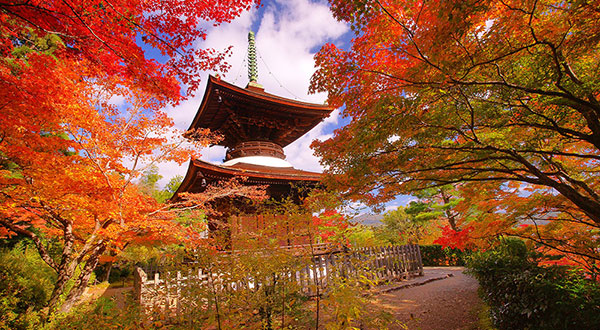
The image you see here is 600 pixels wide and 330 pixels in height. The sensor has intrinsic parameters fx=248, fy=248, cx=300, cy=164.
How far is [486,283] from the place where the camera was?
471 centimetres

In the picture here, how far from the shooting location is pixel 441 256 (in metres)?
13.8

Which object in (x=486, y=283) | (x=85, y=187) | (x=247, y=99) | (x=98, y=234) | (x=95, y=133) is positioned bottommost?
(x=486, y=283)

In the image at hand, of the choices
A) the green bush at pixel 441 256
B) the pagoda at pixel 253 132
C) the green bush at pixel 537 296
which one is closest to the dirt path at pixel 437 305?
the green bush at pixel 537 296

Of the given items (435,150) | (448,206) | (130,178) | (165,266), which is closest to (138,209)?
(130,178)

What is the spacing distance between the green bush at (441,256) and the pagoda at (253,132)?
9.01 meters

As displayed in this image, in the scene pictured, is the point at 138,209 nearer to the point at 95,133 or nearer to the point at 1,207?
the point at 95,133

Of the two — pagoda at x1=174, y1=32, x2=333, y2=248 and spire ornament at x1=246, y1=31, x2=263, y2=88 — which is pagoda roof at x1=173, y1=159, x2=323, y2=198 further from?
spire ornament at x1=246, y1=31, x2=263, y2=88

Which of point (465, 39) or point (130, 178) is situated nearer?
point (465, 39)

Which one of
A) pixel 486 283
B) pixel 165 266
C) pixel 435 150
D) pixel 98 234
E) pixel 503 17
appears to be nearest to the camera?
pixel 503 17

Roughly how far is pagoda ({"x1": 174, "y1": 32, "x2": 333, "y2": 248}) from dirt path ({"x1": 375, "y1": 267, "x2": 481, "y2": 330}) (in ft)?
14.1

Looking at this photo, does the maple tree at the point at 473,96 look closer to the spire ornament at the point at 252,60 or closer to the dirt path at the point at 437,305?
the dirt path at the point at 437,305

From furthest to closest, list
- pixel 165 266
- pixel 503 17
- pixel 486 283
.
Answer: pixel 486 283, pixel 165 266, pixel 503 17

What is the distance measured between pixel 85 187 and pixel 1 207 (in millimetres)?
1702

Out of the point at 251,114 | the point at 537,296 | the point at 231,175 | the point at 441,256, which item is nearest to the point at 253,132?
the point at 251,114
